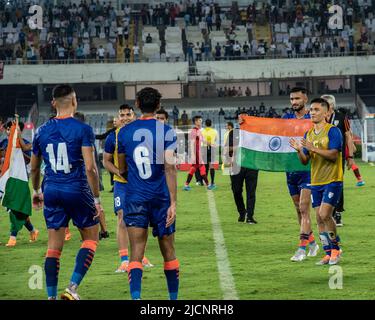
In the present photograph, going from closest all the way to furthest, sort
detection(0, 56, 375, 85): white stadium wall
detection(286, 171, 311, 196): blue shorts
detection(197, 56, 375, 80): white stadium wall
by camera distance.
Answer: detection(286, 171, 311, 196): blue shorts
detection(0, 56, 375, 85): white stadium wall
detection(197, 56, 375, 80): white stadium wall

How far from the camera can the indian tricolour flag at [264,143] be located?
17.9 m

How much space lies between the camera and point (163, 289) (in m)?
11.0

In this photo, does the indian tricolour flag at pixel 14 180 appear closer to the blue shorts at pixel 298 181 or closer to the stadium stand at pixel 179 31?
the blue shorts at pixel 298 181

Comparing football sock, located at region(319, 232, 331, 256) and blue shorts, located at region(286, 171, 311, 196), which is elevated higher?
blue shorts, located at region(286, 171, 311, 196)

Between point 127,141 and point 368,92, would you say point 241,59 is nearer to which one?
point 368,92

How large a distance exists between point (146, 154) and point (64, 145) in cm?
97

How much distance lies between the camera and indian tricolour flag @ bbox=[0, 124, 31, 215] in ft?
51.8

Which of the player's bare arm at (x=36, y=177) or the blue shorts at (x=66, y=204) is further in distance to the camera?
the player's bare arm at (x=36, y=177)

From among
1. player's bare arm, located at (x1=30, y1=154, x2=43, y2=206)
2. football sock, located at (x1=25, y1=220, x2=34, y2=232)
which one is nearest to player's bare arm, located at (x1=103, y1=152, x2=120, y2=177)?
player's bare arm, located at (x1=30, y1=154, x2=43, y2=206)

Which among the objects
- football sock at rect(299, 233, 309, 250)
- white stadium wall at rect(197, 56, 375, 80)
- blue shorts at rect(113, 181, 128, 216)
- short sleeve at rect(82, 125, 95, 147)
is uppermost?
short sleeve at rect(82, 125, 95, 147)

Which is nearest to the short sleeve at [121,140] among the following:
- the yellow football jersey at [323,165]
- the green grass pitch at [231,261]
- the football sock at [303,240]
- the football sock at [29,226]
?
the green grass pitch at [231,261]

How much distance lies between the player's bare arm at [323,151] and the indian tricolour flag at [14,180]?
5041mm

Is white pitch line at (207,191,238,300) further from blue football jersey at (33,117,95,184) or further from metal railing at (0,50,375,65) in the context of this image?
metal railing at (0,50,375,65)

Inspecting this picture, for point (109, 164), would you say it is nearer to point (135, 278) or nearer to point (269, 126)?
point (135, 278)
